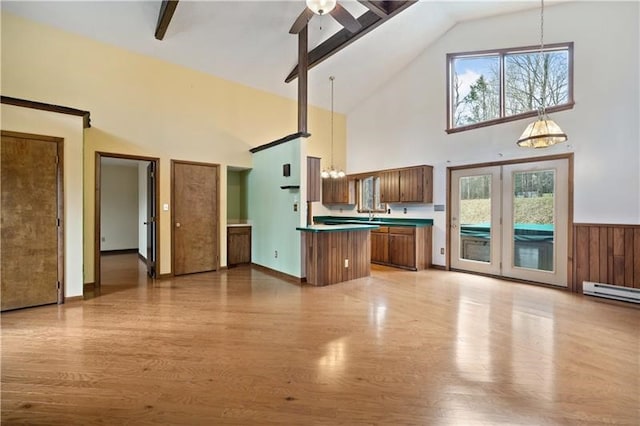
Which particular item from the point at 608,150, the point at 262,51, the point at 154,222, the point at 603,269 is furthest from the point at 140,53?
the point at 603,269

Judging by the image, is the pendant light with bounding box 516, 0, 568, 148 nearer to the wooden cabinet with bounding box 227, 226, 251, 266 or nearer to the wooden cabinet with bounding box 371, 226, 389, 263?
the wooden cabinet with bounding box 371, 226, 389, 263

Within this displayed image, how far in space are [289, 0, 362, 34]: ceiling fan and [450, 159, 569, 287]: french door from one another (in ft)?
11.2

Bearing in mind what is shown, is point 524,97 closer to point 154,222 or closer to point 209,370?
point 209,370

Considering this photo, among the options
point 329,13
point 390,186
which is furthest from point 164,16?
point 390,186

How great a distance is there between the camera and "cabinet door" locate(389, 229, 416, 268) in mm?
5898

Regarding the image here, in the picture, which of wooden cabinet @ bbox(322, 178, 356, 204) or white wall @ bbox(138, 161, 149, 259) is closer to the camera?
white wall @ bbox(138, 161, 149, 259)

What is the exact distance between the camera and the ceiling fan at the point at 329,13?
10.0 feet

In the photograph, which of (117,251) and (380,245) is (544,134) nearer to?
(380,245)

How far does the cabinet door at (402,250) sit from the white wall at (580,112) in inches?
24.0

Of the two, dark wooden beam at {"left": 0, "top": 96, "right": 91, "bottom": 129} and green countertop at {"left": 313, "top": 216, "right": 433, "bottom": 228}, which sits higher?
dark wooden beam at {"left": 0, "top": 96, "right": 91, "bottom": 129}

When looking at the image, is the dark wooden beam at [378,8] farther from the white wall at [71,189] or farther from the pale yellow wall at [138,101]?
the white wall at [71,189]

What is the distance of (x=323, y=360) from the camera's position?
2.38 metres

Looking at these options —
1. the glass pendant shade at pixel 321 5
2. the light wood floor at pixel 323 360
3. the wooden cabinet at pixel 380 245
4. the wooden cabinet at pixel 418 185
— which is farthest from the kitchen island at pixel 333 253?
the glass pendant shade at pixel 321 5

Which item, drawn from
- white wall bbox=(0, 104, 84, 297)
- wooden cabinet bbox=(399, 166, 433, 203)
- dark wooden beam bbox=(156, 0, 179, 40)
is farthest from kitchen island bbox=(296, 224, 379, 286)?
dark wooden beam bbox=(156, 0, 179, 40)
